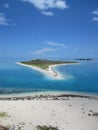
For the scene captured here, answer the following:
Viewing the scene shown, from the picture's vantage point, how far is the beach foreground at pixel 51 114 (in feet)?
65.9

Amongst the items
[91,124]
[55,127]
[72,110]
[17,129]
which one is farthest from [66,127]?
[72,110]

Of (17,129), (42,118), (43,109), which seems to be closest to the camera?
(17,129)

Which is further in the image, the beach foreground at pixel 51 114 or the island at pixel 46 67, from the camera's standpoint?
the island at pixel 46 67

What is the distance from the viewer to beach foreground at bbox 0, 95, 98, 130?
20.1 metres

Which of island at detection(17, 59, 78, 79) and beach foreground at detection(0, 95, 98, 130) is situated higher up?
island at detection(17, 59, 78, 79)

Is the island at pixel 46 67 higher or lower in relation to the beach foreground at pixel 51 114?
higher

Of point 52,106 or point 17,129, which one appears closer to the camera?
point 17,129

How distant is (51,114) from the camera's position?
2344 cm

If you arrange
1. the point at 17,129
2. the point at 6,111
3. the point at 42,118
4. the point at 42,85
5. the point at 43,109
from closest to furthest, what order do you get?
1. the point at 17,129
2. the point at 42,118
3. the point at 6,111
4. the point at 43,109
5. the point at 42,85

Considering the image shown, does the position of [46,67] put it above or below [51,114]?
above

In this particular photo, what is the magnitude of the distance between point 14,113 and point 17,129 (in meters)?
4.95

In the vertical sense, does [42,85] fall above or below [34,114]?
above

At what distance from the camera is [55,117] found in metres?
22.5

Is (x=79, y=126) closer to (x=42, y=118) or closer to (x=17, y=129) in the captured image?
(x=42, y=118)
